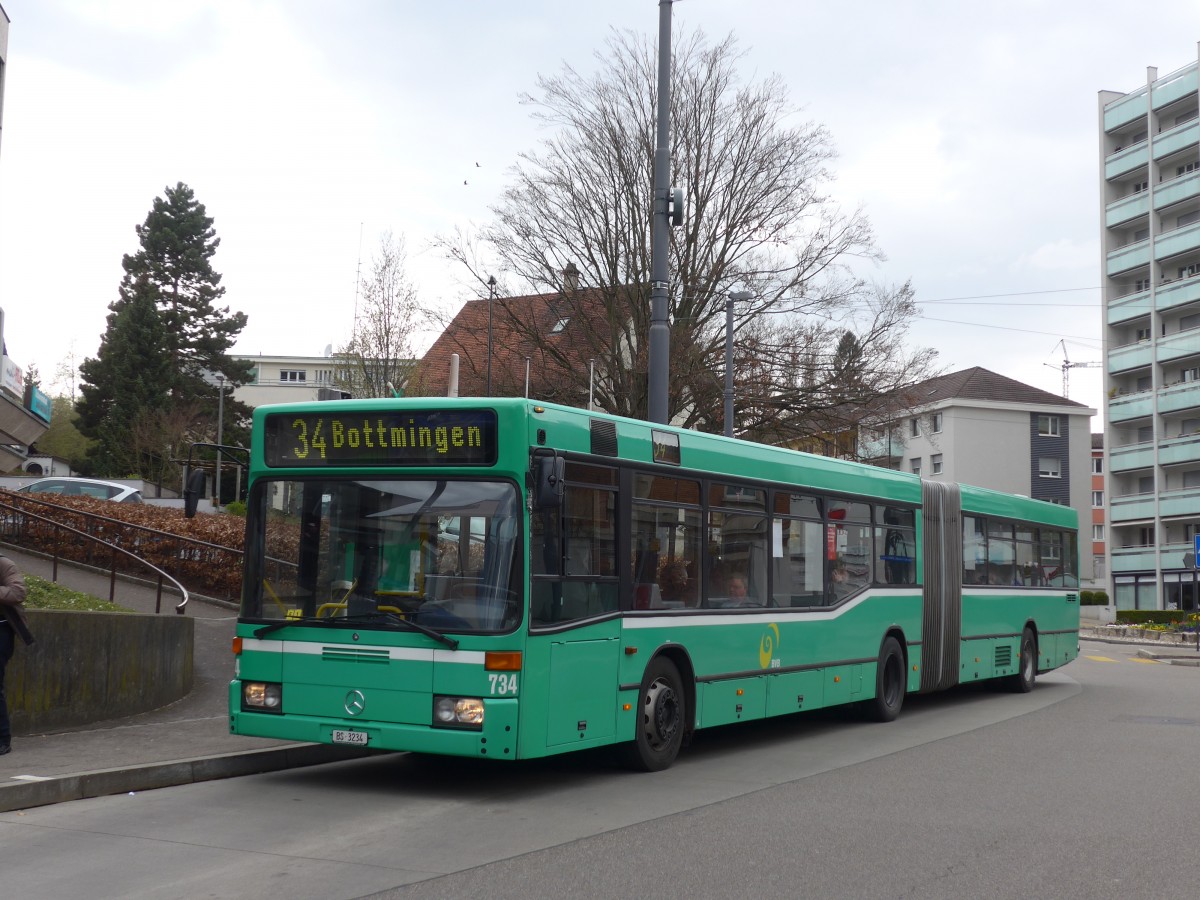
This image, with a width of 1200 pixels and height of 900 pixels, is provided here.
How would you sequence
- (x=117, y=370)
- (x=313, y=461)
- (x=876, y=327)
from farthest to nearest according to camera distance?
(x=117, y=370) < (x=876, y=327) < (x=313, y=461)

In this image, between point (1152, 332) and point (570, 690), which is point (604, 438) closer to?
point (570, 690)

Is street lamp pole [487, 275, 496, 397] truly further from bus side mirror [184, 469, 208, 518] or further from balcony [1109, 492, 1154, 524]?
balcony [1109, 492, 1154, 524]

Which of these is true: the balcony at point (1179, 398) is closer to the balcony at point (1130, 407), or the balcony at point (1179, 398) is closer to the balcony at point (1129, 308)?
the balcony at point (1130, 407)

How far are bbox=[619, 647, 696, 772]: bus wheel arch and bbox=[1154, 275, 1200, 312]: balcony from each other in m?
64.7

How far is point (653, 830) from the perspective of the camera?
322 inches

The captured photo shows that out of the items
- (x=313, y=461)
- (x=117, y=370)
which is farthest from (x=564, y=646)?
(x=117, y=370)

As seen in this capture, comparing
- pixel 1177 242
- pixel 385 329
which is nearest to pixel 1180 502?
pixel 1177 242

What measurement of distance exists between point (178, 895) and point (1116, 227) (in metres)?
76.5

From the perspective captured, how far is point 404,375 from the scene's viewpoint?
32750 millimetres

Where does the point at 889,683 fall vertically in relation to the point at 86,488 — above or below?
below

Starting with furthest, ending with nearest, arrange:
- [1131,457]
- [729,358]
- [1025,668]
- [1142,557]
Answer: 1. [1131,457]
2. [1142,557]
3. [729,358]
4. [1025,668]

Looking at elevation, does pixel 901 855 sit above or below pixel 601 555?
below

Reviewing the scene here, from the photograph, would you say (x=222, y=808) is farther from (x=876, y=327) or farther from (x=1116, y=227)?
(x=1116, y=227)

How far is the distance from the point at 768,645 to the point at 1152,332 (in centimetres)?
6517
